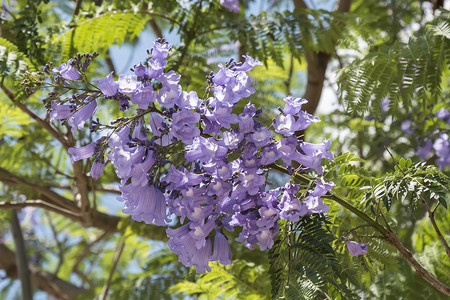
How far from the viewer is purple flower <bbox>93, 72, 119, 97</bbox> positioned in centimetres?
131

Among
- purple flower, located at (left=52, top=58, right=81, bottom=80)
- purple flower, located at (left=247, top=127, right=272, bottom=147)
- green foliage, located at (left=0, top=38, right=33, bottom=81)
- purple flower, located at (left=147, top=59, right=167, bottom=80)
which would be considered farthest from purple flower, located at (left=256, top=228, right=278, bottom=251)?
green foliage, located at (left=0, top=38, right=33, bottom=81)

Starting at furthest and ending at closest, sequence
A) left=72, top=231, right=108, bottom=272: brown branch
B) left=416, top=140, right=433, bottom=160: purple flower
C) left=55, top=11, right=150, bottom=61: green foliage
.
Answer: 1. left=72, top=231, right=108, bottom=272: brown branch
2. left=416, top=140, right=433, bottom=160: purple flower
3. left=55, top=11, right=150, bottom=61: green foliage

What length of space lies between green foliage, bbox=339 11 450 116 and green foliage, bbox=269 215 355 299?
0.89m

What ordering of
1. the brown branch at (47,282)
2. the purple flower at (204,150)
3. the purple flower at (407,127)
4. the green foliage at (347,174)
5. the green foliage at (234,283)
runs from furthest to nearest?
the brown branch at (47,282), the purple flower at (407,127), the green foliage at (234,283), the green foliage at (347,174), the purple flower at (204,150)

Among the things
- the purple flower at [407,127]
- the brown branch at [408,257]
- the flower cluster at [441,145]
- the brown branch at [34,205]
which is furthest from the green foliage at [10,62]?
the purple flower at [407,127]

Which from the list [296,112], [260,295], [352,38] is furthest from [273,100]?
[296,112]

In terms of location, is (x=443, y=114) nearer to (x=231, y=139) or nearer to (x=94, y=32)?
Result: (x=94, y=32)

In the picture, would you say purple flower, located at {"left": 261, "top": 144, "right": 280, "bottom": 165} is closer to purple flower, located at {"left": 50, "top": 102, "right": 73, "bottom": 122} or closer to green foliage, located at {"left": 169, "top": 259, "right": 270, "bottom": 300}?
purple flower, located at {"left": 50, "top": 102, "right": 73, "bottom": 122}

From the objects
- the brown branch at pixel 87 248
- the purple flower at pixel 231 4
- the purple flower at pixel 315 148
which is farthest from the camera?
the brown branch at pixel 87 248

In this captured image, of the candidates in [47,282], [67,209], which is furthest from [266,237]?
[47,282]

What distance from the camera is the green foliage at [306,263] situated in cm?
131

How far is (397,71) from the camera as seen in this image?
2348mm

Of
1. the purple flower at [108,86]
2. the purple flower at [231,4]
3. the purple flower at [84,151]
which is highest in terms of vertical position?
the purple flower at [231,4]

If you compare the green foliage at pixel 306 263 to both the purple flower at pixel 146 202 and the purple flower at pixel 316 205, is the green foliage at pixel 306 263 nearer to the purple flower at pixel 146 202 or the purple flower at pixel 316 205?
the purple flower at pixel 316 205
